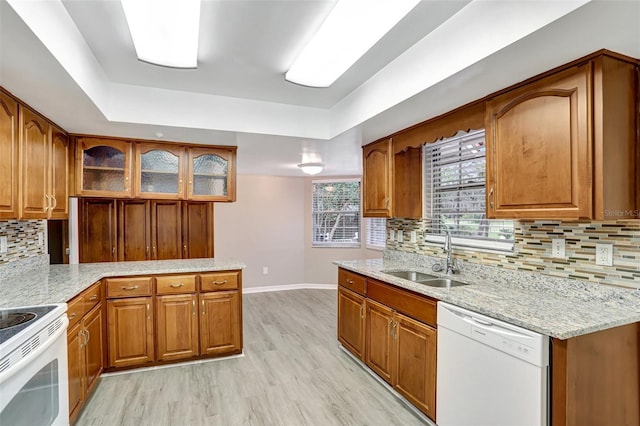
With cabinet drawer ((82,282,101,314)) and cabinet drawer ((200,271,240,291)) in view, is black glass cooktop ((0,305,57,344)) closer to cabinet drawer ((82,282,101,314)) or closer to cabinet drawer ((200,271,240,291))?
cabinet drawer ((82,282,101,314))

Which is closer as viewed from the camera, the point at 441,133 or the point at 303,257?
the point at 441,133

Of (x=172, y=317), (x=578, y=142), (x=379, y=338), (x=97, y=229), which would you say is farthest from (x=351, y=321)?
(x=97, y=229)

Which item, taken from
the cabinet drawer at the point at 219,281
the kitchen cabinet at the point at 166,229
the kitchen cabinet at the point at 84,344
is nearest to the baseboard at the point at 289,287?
Answer: the kitchen cabinet at the point at 166,229

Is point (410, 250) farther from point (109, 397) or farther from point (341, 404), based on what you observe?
point (109, 397)

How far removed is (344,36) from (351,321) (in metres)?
2.38

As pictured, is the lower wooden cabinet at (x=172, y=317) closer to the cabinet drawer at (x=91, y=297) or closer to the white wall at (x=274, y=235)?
the cabinet drawer at (x=91, y=297)

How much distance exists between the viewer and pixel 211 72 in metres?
2.55

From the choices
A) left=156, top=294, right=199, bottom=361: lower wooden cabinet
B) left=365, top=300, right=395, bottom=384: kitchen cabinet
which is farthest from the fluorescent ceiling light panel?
left=365, top=300, right=395, bottom=384: kitchen cabinet

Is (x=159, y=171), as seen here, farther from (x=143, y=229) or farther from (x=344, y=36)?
(x=344, y=36)

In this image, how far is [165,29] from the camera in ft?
6.18

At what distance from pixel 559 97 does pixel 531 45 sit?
1.16 feet

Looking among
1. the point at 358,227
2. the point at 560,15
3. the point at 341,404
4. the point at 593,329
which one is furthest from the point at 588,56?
the point at 358,227

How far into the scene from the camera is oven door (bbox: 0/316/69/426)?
52.3 inches

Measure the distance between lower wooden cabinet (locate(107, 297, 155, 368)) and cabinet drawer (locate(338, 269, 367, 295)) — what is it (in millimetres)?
1743
